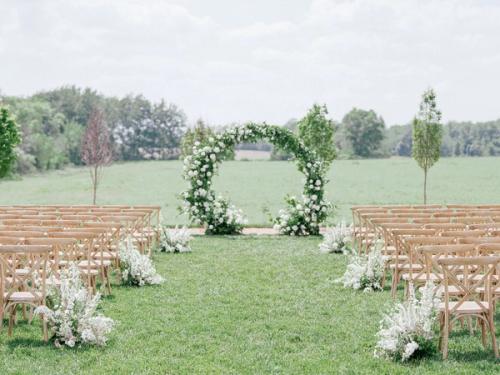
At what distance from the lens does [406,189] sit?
46406 millimetres

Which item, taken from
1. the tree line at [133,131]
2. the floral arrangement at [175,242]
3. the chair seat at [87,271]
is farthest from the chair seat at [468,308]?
the tree line at [133,131]

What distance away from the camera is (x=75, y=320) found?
316 inches

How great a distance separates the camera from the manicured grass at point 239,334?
7273 mm

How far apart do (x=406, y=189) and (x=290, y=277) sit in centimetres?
3501

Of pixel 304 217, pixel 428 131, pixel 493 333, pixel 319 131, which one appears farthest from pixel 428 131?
pixel 493 333

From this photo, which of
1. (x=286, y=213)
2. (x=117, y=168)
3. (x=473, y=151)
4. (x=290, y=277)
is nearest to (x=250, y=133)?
(x=286, y=213)

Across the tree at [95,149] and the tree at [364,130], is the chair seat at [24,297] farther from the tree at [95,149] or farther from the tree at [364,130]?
the tree at [364,130]

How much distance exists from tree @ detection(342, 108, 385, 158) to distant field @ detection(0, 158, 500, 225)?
61.6 ft

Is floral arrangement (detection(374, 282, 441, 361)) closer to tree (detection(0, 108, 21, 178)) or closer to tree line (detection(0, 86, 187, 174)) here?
tree (detection(0, 108, 21, 178))

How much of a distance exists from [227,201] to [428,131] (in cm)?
868

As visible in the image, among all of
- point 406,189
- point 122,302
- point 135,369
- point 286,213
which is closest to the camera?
point 135,369

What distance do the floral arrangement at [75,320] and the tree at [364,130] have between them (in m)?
86.3

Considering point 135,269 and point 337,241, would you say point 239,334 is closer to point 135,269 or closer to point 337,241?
point 135,269

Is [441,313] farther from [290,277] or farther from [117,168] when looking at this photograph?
[117,168]
